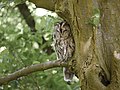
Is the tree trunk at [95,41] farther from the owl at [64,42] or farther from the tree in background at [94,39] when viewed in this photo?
the owl at [64,42]

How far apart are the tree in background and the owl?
7.5 inches

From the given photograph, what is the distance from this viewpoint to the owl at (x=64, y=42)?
2.32m

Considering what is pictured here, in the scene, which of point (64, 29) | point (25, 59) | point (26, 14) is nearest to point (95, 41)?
point (64, 29)

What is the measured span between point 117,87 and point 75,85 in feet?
3.50

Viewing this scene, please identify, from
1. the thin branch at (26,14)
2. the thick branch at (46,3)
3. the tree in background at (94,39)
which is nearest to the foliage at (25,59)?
the thick branch at (46,3)

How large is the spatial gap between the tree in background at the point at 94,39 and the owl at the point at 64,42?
0.63 ft

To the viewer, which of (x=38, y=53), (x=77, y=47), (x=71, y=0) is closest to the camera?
(x=71, y=0)

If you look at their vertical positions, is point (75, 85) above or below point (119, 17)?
below

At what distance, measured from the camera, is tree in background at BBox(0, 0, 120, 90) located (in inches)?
74.9

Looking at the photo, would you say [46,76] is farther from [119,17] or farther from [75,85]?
[119,17]

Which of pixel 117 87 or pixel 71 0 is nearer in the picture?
pixel 71 0

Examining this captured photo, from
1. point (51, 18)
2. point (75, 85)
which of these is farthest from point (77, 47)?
point (75, 85)

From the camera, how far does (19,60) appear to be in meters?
3.18

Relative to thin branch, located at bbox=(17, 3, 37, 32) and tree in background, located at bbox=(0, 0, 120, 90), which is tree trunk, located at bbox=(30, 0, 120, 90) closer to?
tree in background, located at bbox=(0, 0, 120, 90)
